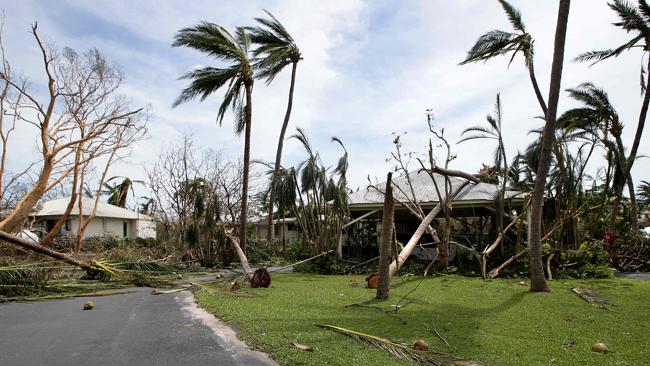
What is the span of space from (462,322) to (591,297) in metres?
3.40

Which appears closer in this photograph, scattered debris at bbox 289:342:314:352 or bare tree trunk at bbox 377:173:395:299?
scattered debris at bbox 289:342:314:352

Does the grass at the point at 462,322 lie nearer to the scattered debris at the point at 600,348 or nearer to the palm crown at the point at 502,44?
the scattered debris at the point at 600,348

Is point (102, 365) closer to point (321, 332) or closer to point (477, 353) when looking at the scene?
point (321, 332)

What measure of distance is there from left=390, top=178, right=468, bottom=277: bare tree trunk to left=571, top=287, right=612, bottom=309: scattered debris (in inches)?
132

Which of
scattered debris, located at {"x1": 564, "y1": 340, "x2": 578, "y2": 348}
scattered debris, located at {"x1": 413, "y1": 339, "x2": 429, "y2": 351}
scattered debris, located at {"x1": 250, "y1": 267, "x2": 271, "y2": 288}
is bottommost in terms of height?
scattered debris, located at {"x1": 564, "y1": 340, "x2": 578, "y2": 348}

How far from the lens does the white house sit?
92.2 ft

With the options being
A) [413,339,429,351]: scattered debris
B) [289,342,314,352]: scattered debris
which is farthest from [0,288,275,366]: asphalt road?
[413,339,429,351]: scattered debris

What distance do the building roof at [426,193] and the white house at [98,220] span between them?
15.4m

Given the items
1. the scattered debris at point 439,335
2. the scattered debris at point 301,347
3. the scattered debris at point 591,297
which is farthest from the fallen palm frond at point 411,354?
the scattered debris at point 591,297

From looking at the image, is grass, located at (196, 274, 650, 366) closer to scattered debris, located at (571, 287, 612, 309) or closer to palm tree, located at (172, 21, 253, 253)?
scattered debris, located at (571, 287, 612, 309)

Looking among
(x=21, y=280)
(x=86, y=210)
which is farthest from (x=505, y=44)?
(x=86, y=210)

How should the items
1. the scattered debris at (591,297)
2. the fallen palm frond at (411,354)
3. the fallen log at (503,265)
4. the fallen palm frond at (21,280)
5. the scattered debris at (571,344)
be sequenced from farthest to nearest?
1. the fallen log at (503,265)
2. the fallen palm frond at (21,280)
3. the scattered debris at (591,297)
4. the scattered debris at (571,344)
5. the fallen palm frond at (411,354)

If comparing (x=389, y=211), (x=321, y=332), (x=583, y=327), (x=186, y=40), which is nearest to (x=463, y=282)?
(x=389, y=211)

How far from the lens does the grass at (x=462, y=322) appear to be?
4594 millimetres
